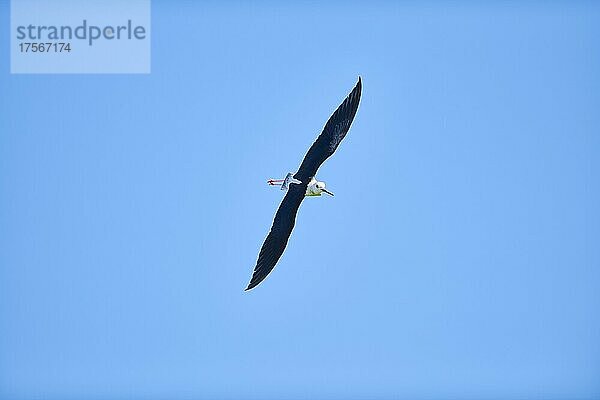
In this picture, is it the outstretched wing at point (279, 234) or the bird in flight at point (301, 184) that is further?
the outstretched wing at point (279, 234)

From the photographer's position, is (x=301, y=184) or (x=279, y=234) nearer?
(x=301, y=184)

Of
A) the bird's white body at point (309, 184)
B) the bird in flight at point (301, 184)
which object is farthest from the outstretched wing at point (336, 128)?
the bird's white body at point (309, 184)

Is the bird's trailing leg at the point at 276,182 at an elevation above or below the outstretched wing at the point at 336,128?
below

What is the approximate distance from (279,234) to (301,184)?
857 mm

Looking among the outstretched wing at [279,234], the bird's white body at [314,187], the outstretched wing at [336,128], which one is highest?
the outstretched wing at [336,128]

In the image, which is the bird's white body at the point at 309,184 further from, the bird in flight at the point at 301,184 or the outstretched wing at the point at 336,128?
the outstretched wing at the point at 336,128

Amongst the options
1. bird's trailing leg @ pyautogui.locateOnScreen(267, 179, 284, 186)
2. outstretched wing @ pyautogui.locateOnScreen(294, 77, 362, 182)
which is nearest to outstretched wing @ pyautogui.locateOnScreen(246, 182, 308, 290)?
bird's trailing leg @ pyautogui.locateOnScreen(267, 179, 284, 186)

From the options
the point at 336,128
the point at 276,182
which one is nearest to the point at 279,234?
the point at 276,182

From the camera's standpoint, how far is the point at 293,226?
18.0 metres

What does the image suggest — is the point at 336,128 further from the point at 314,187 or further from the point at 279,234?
the point at 279,234

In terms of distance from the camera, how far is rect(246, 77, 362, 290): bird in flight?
17531mm

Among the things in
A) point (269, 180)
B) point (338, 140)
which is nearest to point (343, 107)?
point (338, 140)

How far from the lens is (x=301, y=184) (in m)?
17.8

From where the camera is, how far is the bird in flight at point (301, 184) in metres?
17.5
